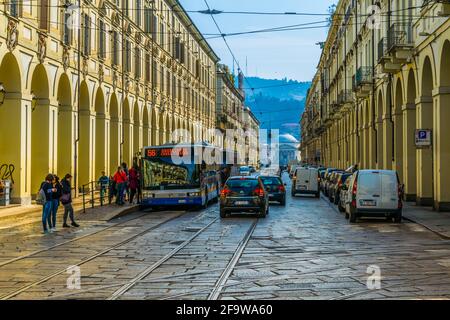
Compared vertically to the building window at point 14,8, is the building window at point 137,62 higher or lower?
higher

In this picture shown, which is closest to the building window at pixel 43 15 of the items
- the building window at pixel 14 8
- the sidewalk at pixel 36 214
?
the building window at pixel 14 8

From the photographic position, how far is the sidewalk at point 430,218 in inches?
775

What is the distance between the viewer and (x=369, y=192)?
22828 millimetres

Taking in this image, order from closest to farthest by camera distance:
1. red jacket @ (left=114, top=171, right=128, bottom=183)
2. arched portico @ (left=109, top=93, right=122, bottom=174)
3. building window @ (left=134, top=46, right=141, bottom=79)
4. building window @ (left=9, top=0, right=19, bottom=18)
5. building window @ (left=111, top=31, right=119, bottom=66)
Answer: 1. building window @ (left=9, top=0, right=19, bottom=18)
2. red jacket @ (left=114, top=171, right=128, bottom=183)
3. building window @ (left=111, top=31, right=119, bottom=66)
4. arched portico @ (left=109, top=93, right=122, bottom=174)
5. building window @ (left=134, top=46, right=141, bottom=79)

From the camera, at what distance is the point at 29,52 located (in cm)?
2814

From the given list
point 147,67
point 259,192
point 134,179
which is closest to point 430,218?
point 259,192

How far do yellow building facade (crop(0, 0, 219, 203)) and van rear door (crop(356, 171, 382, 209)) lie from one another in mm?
13361

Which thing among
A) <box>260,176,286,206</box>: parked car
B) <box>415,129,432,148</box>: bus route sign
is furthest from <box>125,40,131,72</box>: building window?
<box>415,129,432,148</box>: bus route sign

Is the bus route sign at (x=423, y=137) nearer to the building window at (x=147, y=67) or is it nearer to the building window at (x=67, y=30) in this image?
the building window at (x=67, y=30)

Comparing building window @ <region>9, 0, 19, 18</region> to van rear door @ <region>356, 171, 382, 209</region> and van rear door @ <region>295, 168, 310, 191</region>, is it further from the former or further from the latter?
van rear door @ <region>295, 168, 310, 191</region>

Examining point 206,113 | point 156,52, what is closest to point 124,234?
point 156,52

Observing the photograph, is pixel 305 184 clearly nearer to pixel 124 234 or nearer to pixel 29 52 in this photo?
pixel 29 52

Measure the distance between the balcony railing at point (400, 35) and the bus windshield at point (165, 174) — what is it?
10613 millimetres

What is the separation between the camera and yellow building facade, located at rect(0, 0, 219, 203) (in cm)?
2742
